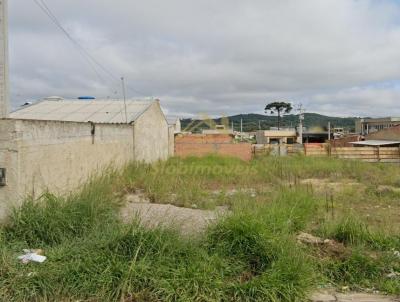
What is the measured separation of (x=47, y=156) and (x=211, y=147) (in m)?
15.4

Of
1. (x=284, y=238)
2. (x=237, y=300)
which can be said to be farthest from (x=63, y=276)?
(x=284, y=238)

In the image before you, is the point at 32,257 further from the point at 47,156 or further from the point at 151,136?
the point at 151,136

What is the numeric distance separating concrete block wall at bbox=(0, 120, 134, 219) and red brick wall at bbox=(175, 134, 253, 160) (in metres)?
11.7

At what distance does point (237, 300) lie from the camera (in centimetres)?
340

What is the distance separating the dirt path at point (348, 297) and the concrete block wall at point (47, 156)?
14.7ft

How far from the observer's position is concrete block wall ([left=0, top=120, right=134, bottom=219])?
16.0 ft

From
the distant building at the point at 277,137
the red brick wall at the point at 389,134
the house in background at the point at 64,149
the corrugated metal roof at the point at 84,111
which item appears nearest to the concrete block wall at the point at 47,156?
the house in background at the point at 64,149

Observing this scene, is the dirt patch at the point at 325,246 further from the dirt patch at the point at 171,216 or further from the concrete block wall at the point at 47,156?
the concrete block wall at the point at 47,156

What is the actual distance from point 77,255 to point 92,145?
4.94m

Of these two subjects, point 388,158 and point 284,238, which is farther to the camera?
point 388,158

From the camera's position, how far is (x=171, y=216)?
19.9 feet

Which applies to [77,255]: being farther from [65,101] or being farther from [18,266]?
[65,101]

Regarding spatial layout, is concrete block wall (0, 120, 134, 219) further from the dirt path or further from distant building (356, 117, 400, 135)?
distant building (356, 117, 400, 135)

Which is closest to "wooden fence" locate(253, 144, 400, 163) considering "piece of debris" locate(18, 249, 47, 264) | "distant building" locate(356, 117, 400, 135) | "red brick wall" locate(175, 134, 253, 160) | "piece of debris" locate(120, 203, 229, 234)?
"red brick wall" locate(175, 134, 253, 160)
